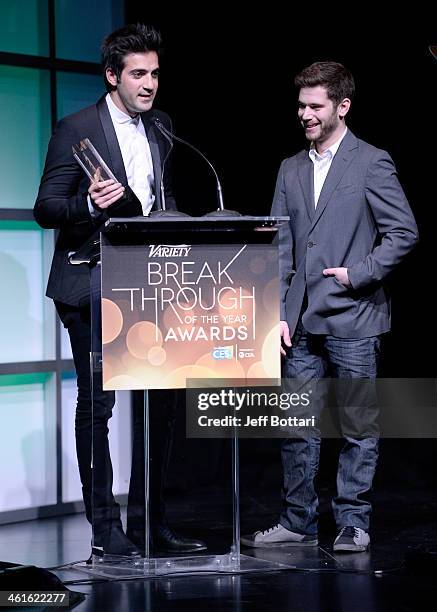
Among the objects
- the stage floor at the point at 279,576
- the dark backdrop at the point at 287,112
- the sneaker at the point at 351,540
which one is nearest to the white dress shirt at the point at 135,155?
the stage floor at the point at 279,576

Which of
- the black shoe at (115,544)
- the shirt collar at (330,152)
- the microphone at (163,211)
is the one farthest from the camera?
the shirt collar at (330,152)

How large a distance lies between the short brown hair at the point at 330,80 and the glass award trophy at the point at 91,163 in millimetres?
947

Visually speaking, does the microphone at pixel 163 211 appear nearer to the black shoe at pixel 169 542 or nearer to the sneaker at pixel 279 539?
the black shoe at pixel 169 542

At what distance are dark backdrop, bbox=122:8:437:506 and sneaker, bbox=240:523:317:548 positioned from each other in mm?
1224

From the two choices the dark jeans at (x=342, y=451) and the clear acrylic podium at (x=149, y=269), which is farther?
the dark jeans at (x=342, y=451)

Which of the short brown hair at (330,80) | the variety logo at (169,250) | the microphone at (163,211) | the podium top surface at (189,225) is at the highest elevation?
the short brown hair at (330,80)

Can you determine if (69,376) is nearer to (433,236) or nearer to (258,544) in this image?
(258,544)

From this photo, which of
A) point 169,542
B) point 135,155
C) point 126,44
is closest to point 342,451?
point 169,542

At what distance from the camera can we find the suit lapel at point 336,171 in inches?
160

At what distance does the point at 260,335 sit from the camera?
3.49 metres

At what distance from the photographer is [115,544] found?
11.8 feet

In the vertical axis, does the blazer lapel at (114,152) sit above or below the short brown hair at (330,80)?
below

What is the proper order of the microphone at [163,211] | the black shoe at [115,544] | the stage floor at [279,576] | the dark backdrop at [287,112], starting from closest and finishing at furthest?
1. the stage floor at [279,576]
2. the microphone at [163,211]
3. the black shoe at [115,544]
4. the dark backdrop at [287,112]

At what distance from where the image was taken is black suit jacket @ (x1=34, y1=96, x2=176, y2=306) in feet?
12.5
